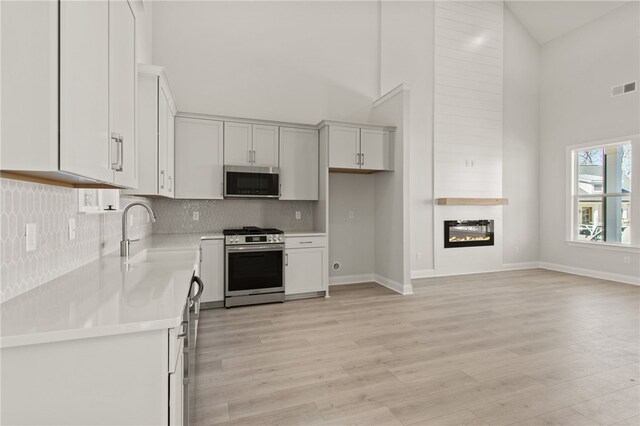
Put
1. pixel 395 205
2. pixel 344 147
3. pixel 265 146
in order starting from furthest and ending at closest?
pixel 395 205 → pixel 344 147 → pixel 265 146

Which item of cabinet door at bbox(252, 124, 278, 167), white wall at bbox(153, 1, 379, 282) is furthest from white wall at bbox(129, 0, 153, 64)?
cabinet door at bbox(252, 124, 278, 167)

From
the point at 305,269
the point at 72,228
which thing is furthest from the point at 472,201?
the point at 72,228

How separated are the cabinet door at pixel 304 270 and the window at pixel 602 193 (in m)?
5.16

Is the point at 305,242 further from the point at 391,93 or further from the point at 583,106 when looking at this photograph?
the point at 583,106

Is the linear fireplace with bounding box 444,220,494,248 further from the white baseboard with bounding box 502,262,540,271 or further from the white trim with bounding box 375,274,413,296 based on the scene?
the white trim with bounding box 375,274,413,296

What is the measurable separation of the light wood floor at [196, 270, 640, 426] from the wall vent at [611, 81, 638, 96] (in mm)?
3428

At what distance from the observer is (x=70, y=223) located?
5.76 ft

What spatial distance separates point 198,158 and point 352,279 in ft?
9.69

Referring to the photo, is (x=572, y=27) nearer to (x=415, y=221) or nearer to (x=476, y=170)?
(x=476, y=170)

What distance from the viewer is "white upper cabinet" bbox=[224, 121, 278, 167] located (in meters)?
4.27

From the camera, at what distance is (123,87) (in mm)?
1729

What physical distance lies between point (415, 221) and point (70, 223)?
495 centimetres

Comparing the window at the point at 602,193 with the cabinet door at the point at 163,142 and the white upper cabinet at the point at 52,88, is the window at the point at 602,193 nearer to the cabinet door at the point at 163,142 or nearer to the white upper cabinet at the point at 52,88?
the cabinet door at the point at 163,142

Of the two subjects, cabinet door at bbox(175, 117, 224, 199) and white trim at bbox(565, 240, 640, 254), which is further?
white trim at bbox(565, 240, 640, 254)
